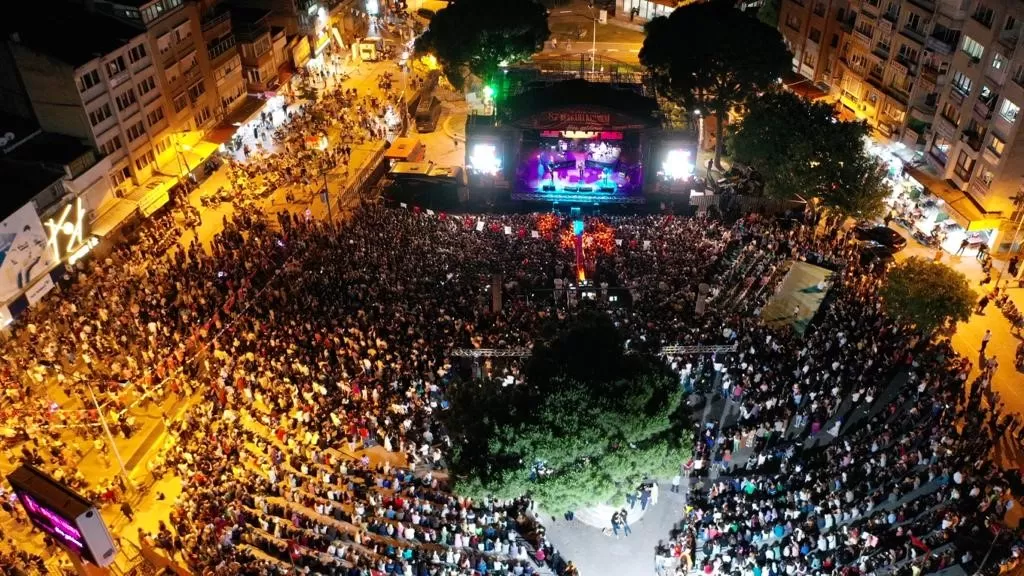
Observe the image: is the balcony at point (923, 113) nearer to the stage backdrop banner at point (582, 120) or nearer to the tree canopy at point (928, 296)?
the stage backdrop banner at point (582, 120)

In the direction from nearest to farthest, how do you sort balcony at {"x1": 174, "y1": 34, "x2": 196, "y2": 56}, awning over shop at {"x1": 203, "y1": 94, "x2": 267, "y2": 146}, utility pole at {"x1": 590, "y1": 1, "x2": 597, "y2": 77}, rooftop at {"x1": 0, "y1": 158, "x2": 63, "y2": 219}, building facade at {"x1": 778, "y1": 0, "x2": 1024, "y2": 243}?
rooftop at {"x1": 0, "y1": 158, "x2": 63, "y2": 219}
building facade at {"x1": 778, "y1": 0, "x2": 1024, "y2": 243}
balcony at {"x1": 174, "y1": 34, "x2": 196, "y2": 56}
awning over shop at {"x1": 203, "y1": 94, "x2": 267, "y2": 146}
utility pole at {"x1": 590, "y1": 1, "x2": 597, "y2": 77}

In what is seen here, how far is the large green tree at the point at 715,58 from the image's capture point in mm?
53469

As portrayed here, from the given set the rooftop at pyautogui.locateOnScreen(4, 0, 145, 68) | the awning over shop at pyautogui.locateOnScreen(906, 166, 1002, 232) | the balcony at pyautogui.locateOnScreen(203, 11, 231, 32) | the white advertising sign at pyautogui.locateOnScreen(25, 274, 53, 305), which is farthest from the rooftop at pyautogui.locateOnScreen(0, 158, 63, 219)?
the awning over shop at pyautogui.locateOnScreen(906, 166, 1002, 232)

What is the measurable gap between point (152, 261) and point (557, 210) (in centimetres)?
2459

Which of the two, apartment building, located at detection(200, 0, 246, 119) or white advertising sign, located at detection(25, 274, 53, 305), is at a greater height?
apartment building, located at detection(200, 0, 246, 119)

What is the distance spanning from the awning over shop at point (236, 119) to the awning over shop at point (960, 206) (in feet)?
145

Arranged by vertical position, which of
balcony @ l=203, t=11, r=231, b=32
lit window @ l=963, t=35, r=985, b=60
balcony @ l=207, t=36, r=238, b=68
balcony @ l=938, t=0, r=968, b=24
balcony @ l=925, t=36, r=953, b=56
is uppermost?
balcony @ l=938, t=0, r=968, b=24

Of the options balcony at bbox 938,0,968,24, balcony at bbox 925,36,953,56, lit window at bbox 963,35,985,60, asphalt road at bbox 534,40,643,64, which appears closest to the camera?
lit window at bbox 963,35,985,60

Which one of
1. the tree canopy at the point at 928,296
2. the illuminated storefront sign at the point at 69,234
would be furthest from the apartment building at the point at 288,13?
the tree canopy at the point at 928,296

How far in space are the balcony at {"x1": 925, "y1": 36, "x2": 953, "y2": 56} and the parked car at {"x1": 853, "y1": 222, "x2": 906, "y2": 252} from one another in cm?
1134

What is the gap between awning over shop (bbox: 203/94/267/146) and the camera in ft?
182

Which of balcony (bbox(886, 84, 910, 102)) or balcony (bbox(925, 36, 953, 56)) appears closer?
balcony (bbox(925, 36, 953, 56))

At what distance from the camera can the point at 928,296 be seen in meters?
36.2

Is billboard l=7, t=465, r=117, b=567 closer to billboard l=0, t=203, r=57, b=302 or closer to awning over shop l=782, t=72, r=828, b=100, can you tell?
billboard l=0, t=203, r=57, b=302
